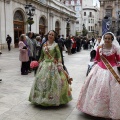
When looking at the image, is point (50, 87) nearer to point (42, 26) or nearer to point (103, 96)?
point (103, 96)

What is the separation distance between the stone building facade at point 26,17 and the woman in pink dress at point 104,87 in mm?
16462

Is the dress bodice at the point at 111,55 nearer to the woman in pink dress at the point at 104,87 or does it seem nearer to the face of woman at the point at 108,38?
the woman in pink dress at the point at 104,87

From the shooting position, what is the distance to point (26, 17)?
2353 centimetres

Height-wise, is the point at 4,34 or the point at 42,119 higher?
the point at 4,34

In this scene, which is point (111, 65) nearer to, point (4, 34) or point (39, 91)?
point (39, 91)

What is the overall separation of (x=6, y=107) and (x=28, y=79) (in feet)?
9.04

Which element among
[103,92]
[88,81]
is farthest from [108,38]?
[103,92]

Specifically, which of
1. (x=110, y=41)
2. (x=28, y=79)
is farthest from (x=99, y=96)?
(x=28, y=79)

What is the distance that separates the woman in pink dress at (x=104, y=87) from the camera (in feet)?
11.9

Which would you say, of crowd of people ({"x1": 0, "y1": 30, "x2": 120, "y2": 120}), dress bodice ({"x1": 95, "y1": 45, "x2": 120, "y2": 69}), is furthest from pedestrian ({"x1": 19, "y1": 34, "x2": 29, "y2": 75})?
dress bodice ({"x1": 95, "y1": 45, "x2": 120, "y2": 69})

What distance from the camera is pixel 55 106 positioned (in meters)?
4.52

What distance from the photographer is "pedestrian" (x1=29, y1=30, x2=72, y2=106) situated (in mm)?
4379

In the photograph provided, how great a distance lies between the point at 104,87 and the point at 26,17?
20881 mm

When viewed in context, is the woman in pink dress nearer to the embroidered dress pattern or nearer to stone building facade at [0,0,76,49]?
the embroidered dress pattern
